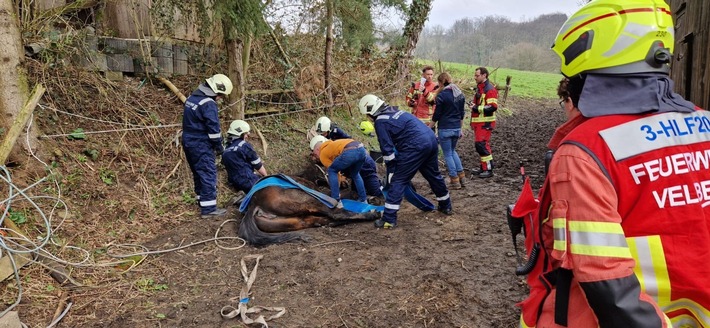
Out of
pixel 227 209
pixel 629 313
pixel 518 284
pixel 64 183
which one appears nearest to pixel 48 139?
pixel 64 183

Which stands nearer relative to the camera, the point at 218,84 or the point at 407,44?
the point at 218,84

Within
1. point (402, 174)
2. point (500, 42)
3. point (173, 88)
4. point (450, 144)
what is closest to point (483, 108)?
point (450, 144)

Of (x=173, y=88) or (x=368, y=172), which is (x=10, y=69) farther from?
(x=368, y=172)

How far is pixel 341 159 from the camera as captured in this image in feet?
18.5

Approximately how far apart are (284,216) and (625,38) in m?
4.50

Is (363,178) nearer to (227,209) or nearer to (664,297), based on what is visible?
(227,209)

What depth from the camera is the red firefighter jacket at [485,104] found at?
7.03m

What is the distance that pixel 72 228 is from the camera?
4.75 m

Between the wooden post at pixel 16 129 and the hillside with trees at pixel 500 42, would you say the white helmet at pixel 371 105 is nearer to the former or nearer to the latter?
the wooden post at pixel 16 129

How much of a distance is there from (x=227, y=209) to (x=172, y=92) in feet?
10.1

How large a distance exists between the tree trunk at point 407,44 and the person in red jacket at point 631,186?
40.5 ft

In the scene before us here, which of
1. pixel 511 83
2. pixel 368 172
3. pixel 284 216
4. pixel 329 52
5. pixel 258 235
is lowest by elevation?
pixel 258 235

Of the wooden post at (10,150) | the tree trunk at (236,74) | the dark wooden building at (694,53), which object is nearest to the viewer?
the dark wooden building at (694,53)

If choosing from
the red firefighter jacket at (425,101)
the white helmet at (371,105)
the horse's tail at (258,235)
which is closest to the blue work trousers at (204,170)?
the horse's tail at (258,235)
